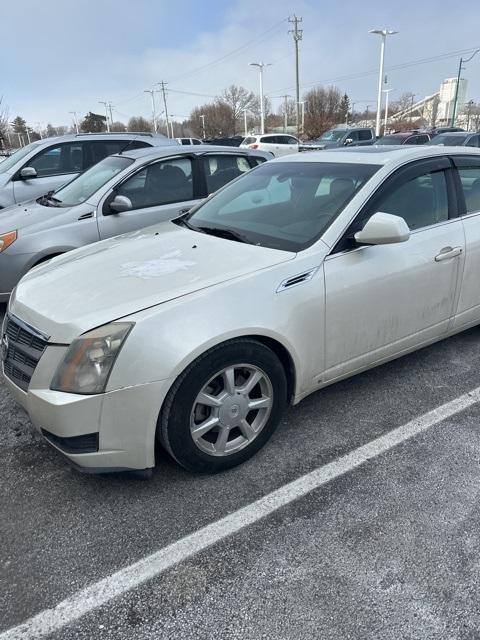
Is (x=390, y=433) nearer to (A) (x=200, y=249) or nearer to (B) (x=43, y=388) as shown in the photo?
(A) (x=200, y=249)

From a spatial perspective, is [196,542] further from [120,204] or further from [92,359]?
[120,204]

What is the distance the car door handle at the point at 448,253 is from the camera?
330cm

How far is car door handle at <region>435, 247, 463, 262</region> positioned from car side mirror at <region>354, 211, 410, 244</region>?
0.62 metres

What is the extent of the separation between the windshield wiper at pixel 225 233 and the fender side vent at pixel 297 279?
48 cm

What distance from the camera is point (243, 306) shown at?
2.50 metres

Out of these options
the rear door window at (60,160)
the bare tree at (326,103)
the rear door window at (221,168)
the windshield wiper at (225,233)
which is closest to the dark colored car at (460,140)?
the rear door window at (221,168)

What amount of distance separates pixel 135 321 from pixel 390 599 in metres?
1.55

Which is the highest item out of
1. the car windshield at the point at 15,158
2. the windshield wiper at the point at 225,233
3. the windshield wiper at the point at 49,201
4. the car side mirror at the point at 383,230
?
the car windshield at the point at 15,158

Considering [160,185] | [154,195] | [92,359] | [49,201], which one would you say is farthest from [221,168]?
[92,359]

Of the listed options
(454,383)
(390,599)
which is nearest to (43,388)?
(390,599)

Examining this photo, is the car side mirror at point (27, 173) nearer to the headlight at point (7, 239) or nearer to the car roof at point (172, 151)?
the car roof at point (172, 151)

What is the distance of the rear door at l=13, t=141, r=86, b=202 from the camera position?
7.94 m

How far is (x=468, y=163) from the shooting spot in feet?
12.2

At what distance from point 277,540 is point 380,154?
2.52m
